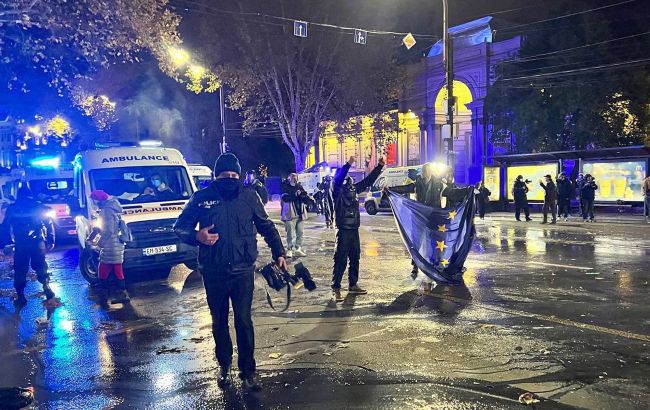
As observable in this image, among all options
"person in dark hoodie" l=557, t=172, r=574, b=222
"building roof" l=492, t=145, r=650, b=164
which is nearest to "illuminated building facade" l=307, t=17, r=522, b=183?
"building roof" l=492, t=145, r=650, b=164

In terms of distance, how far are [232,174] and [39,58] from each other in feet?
32.8

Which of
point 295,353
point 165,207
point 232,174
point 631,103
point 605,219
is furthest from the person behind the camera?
point 631,103

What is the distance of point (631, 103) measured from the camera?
24.3 m

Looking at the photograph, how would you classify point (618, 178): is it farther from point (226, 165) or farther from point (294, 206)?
point (226, 165)

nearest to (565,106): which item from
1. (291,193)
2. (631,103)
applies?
(631,103)

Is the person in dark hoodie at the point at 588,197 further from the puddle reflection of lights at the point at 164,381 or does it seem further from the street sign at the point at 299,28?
the puddle reflection of lights at the point at 164,381

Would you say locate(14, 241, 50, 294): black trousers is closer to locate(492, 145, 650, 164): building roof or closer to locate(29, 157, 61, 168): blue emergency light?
locate(29, 157, 61, 168): blue emergency light

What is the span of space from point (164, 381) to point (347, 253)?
3999 mm

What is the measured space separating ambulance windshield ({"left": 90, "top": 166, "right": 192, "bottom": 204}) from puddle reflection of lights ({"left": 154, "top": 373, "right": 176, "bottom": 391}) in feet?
20.7

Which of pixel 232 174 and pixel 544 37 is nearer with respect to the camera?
pixel 232 174

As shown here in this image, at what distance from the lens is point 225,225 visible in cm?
475

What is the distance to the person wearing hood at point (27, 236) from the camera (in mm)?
8844

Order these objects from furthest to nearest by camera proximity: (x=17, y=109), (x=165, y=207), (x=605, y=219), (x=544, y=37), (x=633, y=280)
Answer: (x=544, y=37)
(x=605, y=219)
(x=17, y=109)
(x=165, y=207)
(x=633, y=280)

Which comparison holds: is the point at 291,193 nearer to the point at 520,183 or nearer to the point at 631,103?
the point at 520,183
